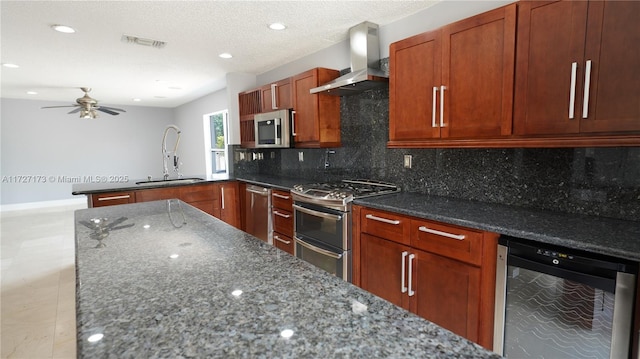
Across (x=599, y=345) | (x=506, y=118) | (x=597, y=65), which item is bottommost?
(x=599, y=345)

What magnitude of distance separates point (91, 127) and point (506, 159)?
8.83 m

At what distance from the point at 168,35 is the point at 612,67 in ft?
10.9

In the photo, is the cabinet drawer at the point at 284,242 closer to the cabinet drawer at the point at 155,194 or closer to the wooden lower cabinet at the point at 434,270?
the wooden lower cabinet at the point at 434,270

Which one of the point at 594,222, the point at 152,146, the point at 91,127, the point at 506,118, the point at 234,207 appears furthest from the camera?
the point at 152,146

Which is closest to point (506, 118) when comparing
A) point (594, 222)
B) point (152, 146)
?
point (594, 222)

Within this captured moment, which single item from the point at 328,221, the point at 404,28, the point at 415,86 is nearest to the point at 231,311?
the point at 328,221

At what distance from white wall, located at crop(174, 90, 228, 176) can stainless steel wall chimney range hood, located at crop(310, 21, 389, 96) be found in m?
3.95

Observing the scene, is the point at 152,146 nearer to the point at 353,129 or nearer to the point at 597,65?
the point at 353,129

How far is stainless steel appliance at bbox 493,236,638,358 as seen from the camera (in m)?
1.30

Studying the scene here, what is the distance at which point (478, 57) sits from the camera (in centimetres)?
196

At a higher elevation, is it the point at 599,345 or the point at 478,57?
the point at 478,57

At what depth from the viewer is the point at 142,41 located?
10.8 feet

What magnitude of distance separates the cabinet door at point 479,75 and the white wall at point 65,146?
838 centimetres

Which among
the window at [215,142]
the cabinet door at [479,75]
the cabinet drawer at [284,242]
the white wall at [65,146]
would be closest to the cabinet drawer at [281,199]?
the cabinet drawer at [284,242]
